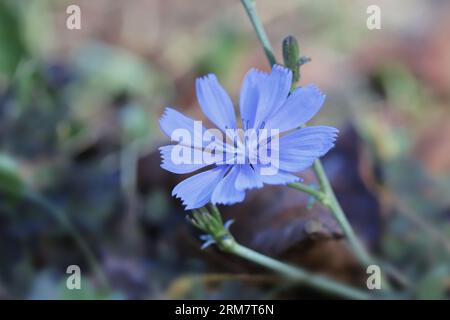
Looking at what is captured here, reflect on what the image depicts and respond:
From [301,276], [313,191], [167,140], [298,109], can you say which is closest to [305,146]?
[298,109]

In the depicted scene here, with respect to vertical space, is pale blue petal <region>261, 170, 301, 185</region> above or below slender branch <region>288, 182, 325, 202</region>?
below

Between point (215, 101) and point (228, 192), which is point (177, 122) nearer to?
point (215, 101)

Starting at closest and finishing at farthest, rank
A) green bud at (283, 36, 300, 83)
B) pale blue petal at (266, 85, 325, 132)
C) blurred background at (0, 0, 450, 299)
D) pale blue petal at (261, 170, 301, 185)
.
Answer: pale blue petal at (261, 170, 301, 185), pale blue petal at (266, 85, 325, 132), green bud at (283, 36, 300, 83), blurred background at (0, 0, 450, 299)

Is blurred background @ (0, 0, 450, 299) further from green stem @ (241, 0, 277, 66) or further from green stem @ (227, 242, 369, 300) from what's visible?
green stem @ (241, 0, 277, 66)

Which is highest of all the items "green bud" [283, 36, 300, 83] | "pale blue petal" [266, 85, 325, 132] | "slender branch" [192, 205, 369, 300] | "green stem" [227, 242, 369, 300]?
"green bud" [283, 36, 300, 83]

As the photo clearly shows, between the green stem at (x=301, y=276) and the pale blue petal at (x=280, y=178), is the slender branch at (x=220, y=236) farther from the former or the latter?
the pale blue petal at (x=280, y=178)

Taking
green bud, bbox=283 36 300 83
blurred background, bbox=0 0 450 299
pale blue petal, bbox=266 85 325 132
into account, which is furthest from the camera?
blurred background, bbox=0 0 450 299

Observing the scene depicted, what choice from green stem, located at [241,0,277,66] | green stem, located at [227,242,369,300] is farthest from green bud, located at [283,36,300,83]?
green stem, located at [227,242,369,300]
